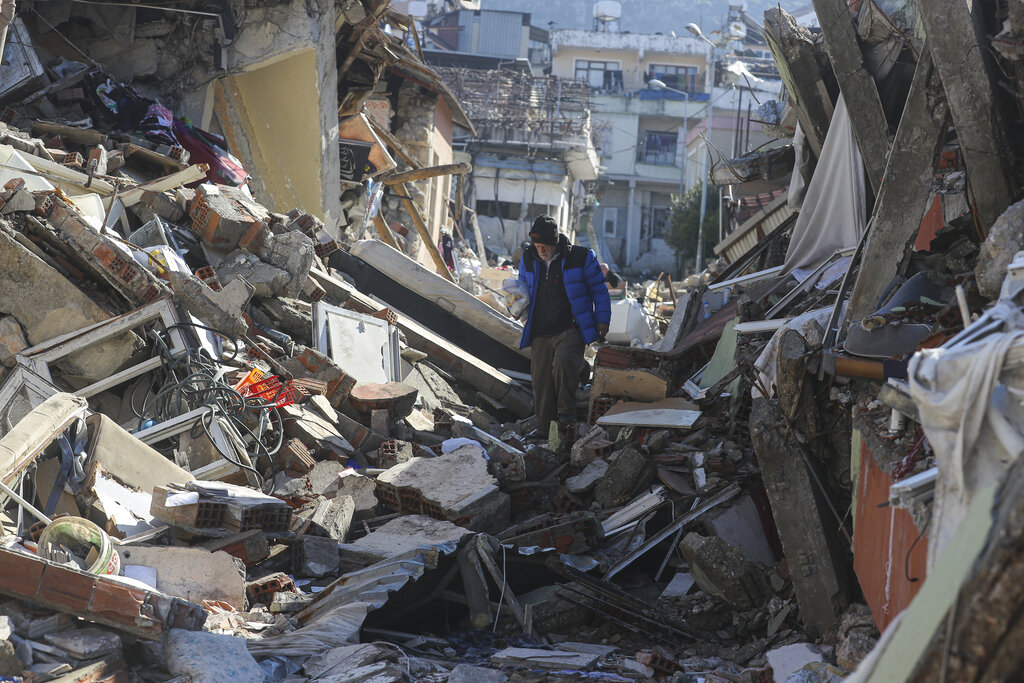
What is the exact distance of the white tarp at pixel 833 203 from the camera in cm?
847

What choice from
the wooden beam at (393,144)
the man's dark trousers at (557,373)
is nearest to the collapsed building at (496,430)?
the man's dark trousers at (557,373)

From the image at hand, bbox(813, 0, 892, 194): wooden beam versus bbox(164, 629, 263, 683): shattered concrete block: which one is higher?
bbox(813, 0, 892, 194): wooden beam

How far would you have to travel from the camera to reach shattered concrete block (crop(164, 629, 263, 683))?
4.02 meters

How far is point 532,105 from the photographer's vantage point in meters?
32.3

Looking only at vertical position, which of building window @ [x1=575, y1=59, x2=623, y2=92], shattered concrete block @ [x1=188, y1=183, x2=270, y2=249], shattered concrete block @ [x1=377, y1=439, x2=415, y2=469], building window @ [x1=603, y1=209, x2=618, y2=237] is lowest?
building window @ [x1=603, y1=209, x2=618, y2=237]

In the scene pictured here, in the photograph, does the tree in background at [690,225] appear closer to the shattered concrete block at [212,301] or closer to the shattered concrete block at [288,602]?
the shattered concrete block at [212,301]

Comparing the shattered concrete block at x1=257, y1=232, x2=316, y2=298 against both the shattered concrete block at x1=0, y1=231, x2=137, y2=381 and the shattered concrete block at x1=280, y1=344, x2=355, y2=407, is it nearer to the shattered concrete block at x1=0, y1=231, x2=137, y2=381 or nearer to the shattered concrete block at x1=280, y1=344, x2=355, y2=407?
the shattered concrete block at x1=280, y1=344, x2=355, y2=407

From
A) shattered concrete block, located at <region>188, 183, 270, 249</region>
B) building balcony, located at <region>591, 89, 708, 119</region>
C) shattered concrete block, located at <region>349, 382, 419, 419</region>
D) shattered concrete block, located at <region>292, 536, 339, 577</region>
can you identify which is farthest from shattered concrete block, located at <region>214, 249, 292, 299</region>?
building balcony, located at <region>591, 89, 708, 119</region>

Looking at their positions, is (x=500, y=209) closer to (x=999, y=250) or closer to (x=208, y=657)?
(x=208, y=657)

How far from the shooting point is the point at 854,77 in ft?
23.1

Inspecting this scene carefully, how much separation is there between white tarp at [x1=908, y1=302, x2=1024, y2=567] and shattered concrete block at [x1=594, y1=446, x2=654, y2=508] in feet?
12.5

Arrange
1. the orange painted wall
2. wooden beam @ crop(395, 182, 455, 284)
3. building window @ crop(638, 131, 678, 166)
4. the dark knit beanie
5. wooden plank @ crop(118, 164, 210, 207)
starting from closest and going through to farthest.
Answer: the orange painted wall < the dark knit beanie < wooden plank @ crop(118, 164, 210, 207) < wooden beam @ crop(395, 182, 455, 284) < building window @ crop(638, 131, 678, 166)

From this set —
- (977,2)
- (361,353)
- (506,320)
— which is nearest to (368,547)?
(361,353)

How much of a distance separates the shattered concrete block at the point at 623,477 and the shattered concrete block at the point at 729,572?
4.04 ft
